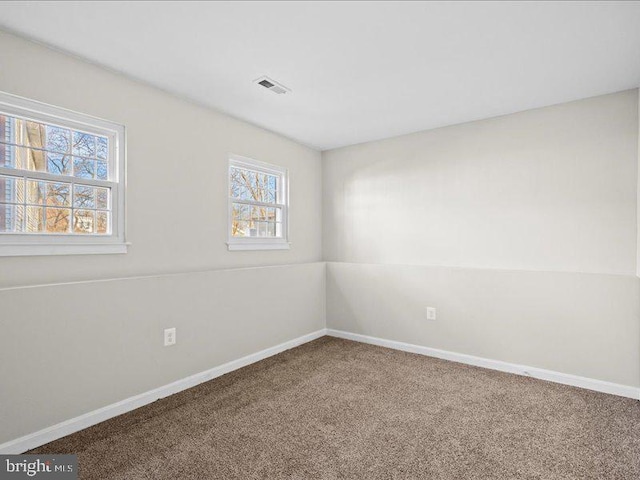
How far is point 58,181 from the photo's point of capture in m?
2.18

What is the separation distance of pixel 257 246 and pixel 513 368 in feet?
8.94

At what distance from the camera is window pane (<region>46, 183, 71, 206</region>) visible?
220cm

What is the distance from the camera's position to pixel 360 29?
195 cm

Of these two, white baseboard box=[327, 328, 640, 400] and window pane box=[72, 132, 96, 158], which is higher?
window pane box=[72, 132, 96, 158]

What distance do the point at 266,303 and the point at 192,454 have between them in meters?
1.70

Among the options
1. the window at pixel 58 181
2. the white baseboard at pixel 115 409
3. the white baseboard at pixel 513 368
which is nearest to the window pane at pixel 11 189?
the window at pixel 58 181

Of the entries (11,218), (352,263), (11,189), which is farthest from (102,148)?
(352,263)

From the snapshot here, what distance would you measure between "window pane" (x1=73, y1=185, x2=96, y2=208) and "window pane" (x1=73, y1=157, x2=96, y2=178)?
8 cm

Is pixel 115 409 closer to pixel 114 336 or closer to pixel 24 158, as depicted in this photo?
pixel 114 336

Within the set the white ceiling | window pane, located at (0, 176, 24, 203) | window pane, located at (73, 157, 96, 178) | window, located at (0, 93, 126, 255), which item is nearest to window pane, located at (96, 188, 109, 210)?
window, located at (0, 93, 126, 255)

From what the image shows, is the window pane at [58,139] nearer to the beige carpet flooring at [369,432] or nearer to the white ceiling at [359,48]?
the white ceiling at [359,48]

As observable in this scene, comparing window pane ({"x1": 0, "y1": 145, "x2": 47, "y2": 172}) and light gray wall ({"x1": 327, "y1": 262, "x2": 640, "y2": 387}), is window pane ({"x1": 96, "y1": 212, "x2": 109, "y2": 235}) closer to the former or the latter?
→ window pane ({"x1": 0, "y1": 145, "x2": 47, "y2": 172})

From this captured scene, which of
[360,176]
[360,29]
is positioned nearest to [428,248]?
[360,176]

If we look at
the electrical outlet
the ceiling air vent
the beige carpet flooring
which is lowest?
the beige carpet flooring
